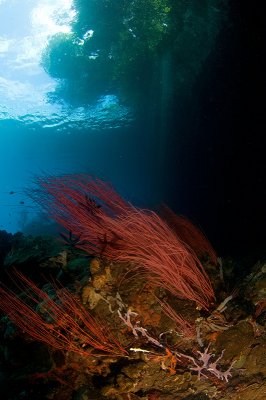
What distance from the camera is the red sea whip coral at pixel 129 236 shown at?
3.11 m

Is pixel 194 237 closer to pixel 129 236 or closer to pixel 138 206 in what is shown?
pixel 129 236

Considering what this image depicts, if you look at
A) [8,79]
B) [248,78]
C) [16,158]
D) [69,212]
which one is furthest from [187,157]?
[16,158]

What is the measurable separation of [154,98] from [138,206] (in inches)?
505

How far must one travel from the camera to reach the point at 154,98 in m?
17.9

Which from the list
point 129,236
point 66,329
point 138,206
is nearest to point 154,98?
point 138,206

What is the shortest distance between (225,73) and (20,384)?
11.3 meters

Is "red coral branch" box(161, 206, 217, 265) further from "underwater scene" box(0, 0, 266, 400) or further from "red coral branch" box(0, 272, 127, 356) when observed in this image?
"red coral branch" box(0, 272, 127, 356)

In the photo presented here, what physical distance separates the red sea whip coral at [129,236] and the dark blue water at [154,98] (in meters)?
0.70

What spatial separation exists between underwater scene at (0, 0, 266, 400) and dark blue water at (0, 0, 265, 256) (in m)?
0.09

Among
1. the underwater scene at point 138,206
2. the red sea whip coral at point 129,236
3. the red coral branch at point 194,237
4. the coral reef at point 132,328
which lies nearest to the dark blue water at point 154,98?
the underwater scene at point 138,206

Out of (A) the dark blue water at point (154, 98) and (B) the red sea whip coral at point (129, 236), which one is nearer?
(B) the red sea whip coral at point (129, 236)

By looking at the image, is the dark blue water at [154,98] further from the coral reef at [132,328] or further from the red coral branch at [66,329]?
the red coral branch at [66,329]

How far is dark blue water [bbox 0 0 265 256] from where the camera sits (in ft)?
30.7

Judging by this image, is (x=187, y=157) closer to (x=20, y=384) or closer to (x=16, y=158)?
(x=20, y=384)
